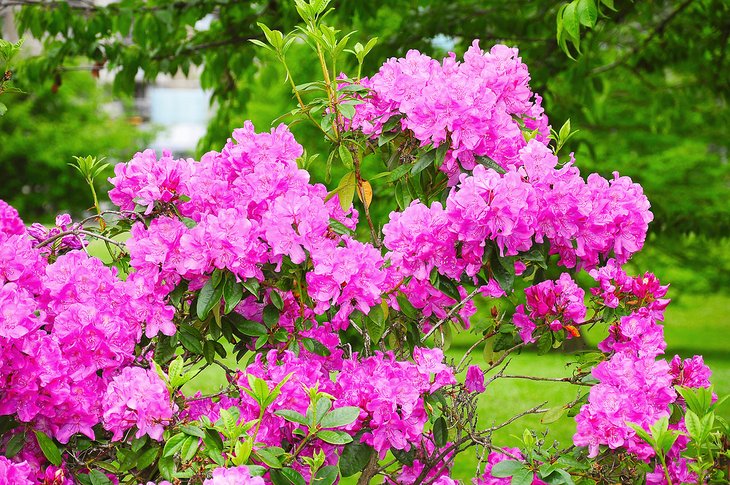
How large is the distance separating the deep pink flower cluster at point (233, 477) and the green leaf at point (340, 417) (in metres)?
0.26

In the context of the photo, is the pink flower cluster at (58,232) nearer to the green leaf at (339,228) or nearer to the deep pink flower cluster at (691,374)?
the green leaf at (339,228)

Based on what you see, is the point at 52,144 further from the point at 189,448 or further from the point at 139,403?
the point at 189,448

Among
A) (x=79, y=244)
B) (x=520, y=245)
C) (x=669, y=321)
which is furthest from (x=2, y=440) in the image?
(x=669, y=321)

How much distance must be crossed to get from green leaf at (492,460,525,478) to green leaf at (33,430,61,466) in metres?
1.03

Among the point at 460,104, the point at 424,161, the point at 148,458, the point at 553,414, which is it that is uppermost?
the point at 460,104

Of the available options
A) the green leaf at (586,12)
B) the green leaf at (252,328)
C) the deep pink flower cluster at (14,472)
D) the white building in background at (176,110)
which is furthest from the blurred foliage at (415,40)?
the white building in background at (176,110)

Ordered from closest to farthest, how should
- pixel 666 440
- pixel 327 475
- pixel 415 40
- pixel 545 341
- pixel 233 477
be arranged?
pixel 233 477
pixel 666 440
pixel 327 475
pixel 545 341
pixel 415 40

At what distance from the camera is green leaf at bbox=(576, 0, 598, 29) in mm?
3045

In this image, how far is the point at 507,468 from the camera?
Result: 2.19m

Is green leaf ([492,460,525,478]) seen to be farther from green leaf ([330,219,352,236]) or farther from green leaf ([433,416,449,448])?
green leaf ([330,219,352,236])

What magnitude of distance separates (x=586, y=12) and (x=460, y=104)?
1.00m

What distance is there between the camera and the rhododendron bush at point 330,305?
2133mm

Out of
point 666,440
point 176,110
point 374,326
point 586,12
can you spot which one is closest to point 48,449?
point 374,326

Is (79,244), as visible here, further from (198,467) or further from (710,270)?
(710,270)
